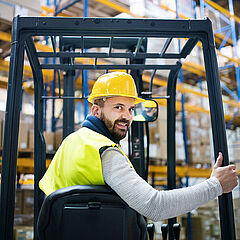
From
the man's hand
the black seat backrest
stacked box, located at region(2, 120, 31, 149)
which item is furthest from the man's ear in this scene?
stacked box, located at region(2, 120, 31, 149)

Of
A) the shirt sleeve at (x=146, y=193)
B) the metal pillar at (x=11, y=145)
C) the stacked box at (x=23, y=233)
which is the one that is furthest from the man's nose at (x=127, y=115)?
the stacked box at (x=23, y=233)

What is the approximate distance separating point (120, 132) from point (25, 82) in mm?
5047

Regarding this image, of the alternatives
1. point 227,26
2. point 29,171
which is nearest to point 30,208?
point 29,171

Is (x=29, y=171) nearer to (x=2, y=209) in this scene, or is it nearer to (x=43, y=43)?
(x=43, y=43)

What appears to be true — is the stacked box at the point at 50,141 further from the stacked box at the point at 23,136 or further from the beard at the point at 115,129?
the beard at the point at 115,129

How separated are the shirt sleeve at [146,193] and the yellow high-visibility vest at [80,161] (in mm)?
44

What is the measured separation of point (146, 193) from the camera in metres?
1.46

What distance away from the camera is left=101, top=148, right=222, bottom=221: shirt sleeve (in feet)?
4.79

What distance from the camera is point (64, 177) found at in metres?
1.64

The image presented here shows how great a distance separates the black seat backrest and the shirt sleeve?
0.06 m

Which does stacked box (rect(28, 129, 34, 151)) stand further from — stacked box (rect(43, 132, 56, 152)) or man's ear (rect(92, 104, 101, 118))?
man's ear (rect(92, 104, 101, 118))

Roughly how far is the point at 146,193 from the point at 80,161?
339 millimetres

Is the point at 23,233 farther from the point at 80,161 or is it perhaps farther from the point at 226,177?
the point at 226,177

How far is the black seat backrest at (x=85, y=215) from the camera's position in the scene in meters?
1.47
